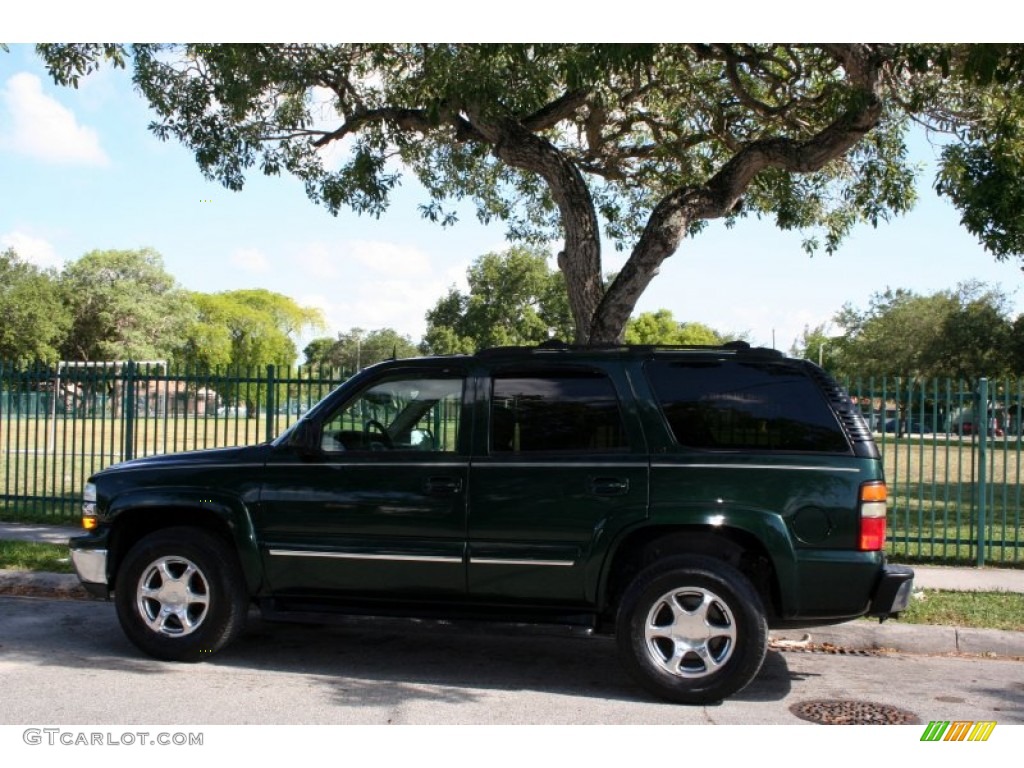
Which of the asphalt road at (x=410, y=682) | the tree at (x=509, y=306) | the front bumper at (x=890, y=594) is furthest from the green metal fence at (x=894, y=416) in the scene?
the tree at (x=509, y=306)

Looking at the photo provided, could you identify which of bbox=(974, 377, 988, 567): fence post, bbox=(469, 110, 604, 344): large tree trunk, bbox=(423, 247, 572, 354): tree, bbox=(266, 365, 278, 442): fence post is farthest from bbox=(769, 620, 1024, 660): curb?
bbox=(423, 247, 572, 354): tree

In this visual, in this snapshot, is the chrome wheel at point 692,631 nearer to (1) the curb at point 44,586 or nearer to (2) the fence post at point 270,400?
(1) the curb at point 44,586

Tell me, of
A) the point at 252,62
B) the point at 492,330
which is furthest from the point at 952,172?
the point at 492,330

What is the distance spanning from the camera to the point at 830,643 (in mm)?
7598

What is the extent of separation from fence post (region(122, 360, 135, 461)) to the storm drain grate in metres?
9.14

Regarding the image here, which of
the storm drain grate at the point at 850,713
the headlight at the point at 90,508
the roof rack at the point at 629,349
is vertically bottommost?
the storm drain grate at the point at 850,713

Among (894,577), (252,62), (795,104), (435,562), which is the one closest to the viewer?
(894,577)

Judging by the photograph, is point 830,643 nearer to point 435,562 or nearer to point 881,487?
point 881,487

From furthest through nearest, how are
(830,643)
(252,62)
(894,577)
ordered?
(252,62)
(830,643)
(894,577)

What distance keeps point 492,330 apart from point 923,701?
183 feet

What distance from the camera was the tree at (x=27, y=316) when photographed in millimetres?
58406

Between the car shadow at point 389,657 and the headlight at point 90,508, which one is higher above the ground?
the headlight at point 90,508

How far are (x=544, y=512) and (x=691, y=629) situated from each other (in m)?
1.06

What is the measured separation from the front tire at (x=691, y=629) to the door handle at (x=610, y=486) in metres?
0.46
